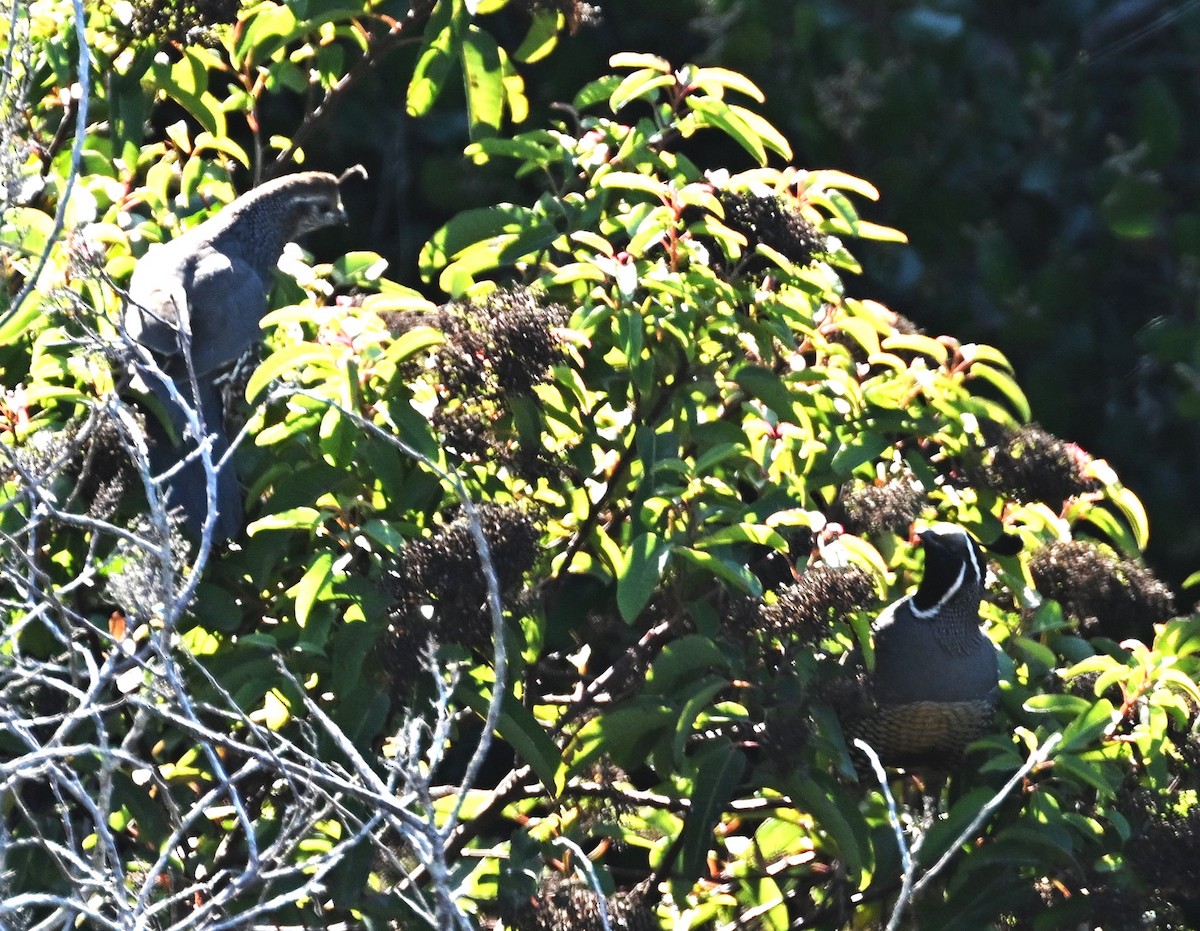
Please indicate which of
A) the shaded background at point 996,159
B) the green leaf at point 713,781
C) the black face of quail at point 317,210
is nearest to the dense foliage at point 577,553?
the green leaf at point 713,781

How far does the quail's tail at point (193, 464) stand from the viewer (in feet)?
8.81

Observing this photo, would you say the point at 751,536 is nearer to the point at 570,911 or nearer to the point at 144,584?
the point at 570,911

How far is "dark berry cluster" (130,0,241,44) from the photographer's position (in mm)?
2887

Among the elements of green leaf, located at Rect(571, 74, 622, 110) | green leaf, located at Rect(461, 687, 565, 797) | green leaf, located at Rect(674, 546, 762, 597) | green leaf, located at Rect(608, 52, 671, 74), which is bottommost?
green leaf, located at Rect(461, 687, 565, 797)

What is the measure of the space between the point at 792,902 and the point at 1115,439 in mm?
1724

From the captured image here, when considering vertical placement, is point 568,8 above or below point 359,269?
above

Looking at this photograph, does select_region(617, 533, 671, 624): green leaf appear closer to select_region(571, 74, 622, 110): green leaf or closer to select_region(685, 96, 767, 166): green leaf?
select_region(685, 96, 767, 166): green leaf

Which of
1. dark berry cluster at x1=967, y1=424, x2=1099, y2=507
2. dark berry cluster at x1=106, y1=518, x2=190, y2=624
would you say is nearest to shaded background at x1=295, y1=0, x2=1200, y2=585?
dark berry cluster at x1=967, y1=424, x2=1099, y2=507

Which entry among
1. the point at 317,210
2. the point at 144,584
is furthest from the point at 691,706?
the point at 317,210

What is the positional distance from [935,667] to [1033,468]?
0.42 metres

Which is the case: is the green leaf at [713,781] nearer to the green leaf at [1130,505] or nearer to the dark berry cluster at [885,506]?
the dark berry cluster at [885,506]

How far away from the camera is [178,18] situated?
114 inches

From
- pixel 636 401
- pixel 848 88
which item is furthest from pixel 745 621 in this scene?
pixel 848 88

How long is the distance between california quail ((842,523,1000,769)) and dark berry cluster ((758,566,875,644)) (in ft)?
1.15
